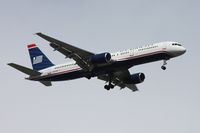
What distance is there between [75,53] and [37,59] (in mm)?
13195

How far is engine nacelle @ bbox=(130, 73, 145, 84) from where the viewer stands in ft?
271

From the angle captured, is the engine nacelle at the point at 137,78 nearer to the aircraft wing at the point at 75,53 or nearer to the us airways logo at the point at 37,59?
the aircraft wing at the point at 75,53

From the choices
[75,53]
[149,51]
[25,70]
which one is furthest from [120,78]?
[25,70]

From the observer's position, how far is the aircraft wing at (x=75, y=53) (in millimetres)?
74938

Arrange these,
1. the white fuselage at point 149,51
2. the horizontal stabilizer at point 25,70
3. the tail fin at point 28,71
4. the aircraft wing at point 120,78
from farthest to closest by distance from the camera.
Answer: the aircraft wing at point 120,78 → the tail fin at point 28,71 → the horizontal stabilizer at point 25,70 → the white fuselage at point 149,51

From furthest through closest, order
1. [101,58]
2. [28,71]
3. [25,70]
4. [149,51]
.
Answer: [28,71] → [25,70] → [101,58] → [149,51]

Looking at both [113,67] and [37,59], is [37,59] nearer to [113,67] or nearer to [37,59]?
[37,59]

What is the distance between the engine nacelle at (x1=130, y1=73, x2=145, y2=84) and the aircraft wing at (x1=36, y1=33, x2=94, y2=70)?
9.34m

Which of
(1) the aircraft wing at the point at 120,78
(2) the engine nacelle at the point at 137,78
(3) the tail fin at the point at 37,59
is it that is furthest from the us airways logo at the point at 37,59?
(2) the engine nacelle at the point at 137,78

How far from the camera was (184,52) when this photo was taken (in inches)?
2879

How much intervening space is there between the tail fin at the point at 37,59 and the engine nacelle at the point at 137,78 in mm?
12250

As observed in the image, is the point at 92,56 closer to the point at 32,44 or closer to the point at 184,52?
the point at 184,52

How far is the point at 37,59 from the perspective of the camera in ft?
288

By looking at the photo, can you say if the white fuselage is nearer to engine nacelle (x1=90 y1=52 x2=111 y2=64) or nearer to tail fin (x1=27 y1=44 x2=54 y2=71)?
engine nacelle (x1=90 y1=52 x2=111 y2=64)
